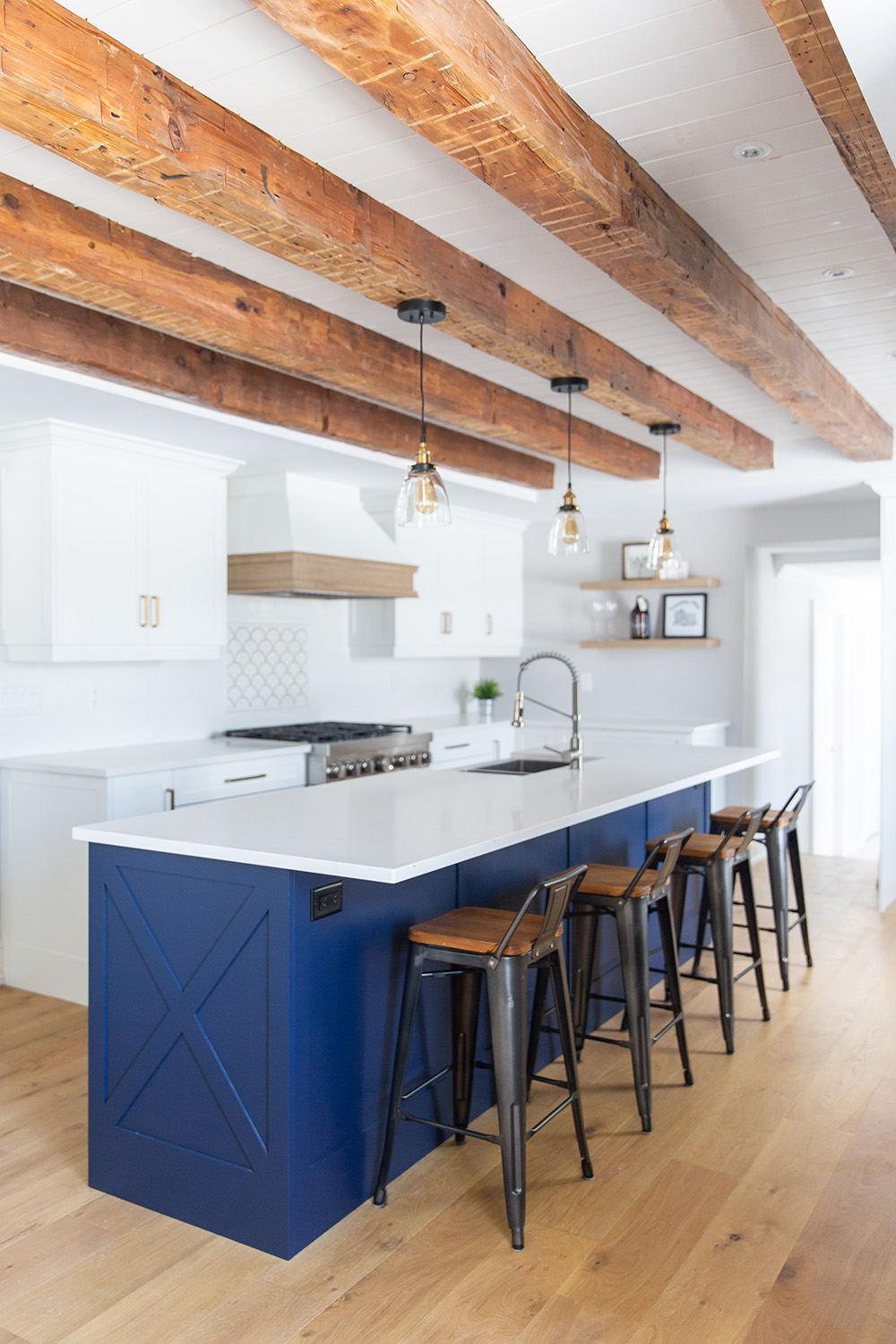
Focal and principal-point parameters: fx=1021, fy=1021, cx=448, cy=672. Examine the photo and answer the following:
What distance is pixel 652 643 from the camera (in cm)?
698

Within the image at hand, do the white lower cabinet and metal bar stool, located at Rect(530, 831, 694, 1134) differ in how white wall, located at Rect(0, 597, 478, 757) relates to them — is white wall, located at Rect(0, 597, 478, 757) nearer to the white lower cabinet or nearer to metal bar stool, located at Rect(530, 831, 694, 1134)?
the white lower cabinet

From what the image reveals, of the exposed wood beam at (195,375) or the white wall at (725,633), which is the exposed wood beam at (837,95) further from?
the white wall at (725,633)

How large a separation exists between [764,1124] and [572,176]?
8.72 ft

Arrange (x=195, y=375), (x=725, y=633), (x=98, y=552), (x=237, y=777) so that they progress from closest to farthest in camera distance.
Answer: (x=195, y=375), (x=98, y=552), (x=237, y=777), (x=725, y=633)

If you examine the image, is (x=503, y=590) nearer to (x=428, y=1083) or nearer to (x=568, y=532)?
(x=568, y=532)

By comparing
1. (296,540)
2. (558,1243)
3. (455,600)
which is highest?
(296,540)

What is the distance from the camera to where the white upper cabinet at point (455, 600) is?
20.7 feet

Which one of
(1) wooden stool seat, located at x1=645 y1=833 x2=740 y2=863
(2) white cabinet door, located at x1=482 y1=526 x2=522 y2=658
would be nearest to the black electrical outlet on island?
(1) wooden stool seat, located at x1=645 y1=833 x2=740 y2=863

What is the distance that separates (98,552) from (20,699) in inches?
29.1

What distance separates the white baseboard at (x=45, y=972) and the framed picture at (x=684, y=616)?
4.41 metres

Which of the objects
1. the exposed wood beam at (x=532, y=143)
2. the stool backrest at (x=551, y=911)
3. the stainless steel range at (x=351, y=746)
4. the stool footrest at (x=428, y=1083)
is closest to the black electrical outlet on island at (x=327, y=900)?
the stool backrest at (x=551, y=911)

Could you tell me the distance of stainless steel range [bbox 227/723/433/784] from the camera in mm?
4988

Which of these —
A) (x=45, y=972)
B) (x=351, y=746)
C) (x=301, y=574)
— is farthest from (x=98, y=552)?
(x=45, y=972)

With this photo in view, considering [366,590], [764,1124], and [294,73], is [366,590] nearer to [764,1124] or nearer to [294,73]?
[764,1124]
